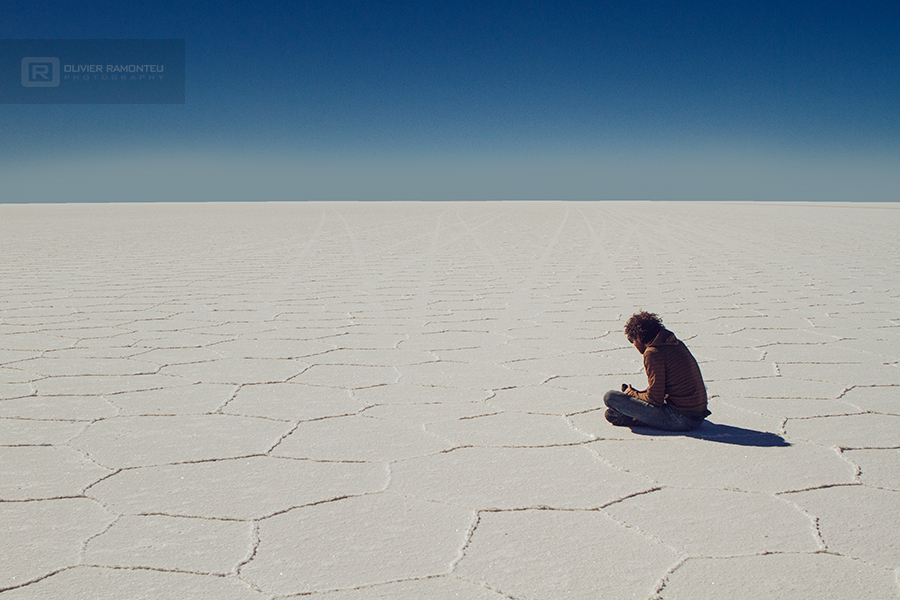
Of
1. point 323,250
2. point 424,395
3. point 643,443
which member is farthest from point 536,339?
point 323,250

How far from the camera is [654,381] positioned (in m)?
2.46

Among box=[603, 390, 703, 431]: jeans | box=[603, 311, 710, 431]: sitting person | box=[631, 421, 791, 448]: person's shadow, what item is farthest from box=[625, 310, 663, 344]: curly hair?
box=[631, 421, 791, 448]: person's shadow

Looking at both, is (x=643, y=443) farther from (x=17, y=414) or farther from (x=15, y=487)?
(x=17, y=414)

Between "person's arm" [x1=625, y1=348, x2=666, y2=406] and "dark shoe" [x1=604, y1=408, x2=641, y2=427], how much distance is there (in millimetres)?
83

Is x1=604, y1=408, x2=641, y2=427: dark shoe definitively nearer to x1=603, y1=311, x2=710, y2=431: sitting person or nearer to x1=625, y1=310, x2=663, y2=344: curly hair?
x1=603, y1=311, x2=710, y2=431: sitting person

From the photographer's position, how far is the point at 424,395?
9.58 feet

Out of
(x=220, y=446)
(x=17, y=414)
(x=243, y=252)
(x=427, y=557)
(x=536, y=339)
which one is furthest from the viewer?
(x=243, y=252)

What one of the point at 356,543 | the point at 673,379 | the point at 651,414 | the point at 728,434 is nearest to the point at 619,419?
the point at 651,414

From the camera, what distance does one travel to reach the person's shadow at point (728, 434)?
92.4 inches

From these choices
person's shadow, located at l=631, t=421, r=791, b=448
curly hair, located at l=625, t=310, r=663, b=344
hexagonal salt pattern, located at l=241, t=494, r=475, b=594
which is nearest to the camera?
hexagonal salt pattern, located at l=241, t=494, r=475, b=594

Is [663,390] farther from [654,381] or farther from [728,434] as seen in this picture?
[728,434]

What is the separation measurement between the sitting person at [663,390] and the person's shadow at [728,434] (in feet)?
0.08

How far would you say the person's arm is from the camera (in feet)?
8.00

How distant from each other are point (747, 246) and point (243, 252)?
23.1 feet
